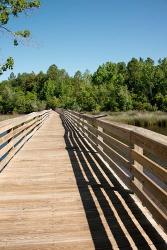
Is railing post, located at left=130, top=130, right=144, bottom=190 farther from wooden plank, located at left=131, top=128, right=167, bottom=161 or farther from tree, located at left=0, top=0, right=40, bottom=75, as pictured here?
tree, located at left=0, top=0, right=40, bottom=75

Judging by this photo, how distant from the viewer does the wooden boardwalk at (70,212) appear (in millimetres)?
4508

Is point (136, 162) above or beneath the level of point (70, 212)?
above

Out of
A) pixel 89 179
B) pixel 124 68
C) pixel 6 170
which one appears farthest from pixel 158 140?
pixel 124 68

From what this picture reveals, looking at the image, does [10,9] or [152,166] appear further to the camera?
[10,9]

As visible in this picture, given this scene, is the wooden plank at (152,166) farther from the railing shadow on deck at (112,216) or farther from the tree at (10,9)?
the tree at (10,9)

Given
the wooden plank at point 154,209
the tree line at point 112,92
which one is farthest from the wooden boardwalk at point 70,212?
the tree line at point 112,92

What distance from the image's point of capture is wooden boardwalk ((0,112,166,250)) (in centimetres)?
451

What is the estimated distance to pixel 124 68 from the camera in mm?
120188

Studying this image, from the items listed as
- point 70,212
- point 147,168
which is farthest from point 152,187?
point 70,212

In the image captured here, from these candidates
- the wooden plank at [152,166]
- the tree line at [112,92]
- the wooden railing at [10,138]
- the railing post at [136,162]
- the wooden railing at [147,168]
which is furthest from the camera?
the tree line at [112,92]

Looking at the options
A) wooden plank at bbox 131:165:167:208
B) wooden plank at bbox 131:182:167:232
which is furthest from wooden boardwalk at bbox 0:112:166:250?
wooden plank at bbox 131:165:167:208

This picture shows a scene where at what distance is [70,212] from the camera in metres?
5.64

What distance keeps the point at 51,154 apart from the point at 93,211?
648 cm

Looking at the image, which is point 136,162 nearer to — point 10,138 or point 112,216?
point 112,216
